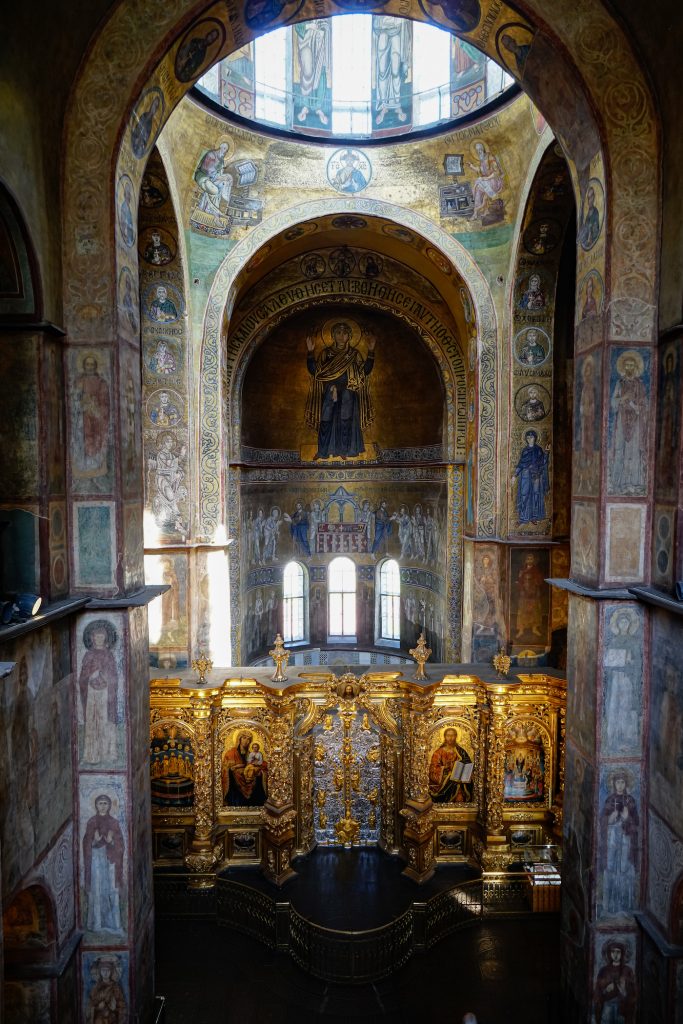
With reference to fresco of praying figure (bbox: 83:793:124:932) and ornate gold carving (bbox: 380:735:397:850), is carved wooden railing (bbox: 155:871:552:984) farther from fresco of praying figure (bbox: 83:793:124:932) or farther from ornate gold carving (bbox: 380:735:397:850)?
fresco of praying figure (bbox: 83:793:124:932)

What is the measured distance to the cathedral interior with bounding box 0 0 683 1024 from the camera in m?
8.01

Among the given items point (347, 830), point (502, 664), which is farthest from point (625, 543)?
point (347, 830)

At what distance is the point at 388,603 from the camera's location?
23.0 meters

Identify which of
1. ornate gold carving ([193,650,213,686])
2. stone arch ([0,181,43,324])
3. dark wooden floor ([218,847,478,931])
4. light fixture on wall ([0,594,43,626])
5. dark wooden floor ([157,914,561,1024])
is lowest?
dark wooden floor ([157,914,561,1024])

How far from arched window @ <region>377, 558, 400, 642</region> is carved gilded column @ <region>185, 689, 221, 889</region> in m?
10.6

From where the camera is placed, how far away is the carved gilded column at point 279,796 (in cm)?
1299

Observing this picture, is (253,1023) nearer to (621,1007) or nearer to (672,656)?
(621,1007)

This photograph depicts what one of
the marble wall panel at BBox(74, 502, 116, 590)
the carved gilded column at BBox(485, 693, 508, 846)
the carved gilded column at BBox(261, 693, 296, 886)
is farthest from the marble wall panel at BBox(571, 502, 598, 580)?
the carved gilded column at BBox(261, 693, 296, 886)

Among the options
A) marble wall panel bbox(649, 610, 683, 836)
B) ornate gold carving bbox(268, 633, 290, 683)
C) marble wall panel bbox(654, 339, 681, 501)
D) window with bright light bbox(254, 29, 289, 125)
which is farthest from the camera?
window with bright light bbox(254, 29, 289, 125)

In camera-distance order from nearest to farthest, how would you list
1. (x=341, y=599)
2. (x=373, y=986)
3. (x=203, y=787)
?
(x=373, y=986) → (x=203, y=787) → (x=341, y=599)

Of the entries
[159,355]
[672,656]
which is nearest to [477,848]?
[672,656]

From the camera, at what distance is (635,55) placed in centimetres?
812

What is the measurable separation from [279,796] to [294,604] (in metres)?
9.93

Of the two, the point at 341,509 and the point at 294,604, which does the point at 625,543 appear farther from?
the point at 294,604
